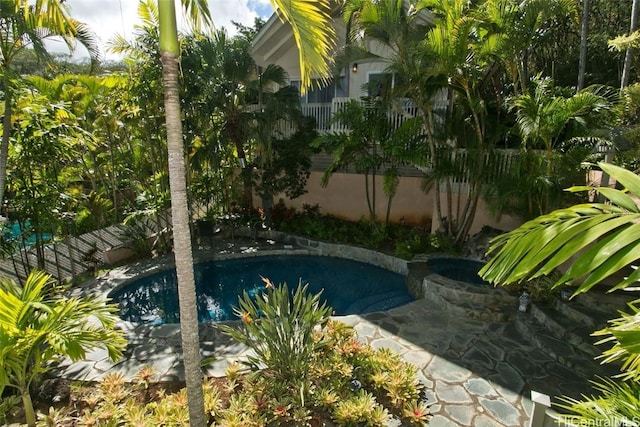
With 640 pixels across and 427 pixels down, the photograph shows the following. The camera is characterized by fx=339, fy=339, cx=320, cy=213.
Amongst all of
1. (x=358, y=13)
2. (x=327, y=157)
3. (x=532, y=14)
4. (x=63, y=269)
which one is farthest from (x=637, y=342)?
(x=327, y=157)

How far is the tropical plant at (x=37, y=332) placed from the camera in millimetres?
3391

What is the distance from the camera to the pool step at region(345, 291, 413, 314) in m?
7.93

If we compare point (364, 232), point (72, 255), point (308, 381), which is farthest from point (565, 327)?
point (72, 255)

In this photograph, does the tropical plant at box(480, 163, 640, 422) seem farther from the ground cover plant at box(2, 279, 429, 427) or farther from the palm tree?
the palm tree

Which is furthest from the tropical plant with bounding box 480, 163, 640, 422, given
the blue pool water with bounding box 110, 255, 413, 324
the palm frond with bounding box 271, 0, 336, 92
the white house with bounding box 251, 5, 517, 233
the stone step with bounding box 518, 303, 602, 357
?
the white house with bounding box 251, 5, 517, 233

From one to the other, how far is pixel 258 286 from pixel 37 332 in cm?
614

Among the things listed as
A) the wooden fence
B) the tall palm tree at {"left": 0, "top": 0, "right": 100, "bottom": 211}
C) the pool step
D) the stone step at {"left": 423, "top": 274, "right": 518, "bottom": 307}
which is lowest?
the pool step

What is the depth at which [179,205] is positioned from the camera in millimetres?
2811

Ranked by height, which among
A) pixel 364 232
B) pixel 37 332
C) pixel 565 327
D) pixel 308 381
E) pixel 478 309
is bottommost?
pixel 478 309

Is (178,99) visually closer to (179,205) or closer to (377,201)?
(179,205)

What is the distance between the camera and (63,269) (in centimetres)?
912

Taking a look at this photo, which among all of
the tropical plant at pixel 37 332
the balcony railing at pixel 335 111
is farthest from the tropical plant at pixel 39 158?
the balcony railing at pixel 335 111

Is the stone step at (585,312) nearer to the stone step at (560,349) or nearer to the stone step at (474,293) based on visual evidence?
the stone step at (560,349)

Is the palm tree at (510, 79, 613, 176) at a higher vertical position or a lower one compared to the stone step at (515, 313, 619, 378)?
higher
